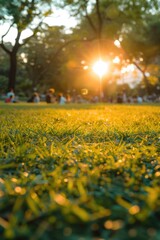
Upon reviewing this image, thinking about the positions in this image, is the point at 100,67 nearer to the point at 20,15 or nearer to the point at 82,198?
the point at 20,15

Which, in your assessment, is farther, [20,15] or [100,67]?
[100,67]

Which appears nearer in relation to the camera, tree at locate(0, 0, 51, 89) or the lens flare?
tree at locate(0, 0, 51, 89)

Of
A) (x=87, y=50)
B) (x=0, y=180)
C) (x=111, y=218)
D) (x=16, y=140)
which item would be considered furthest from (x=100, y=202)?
(x=87, y=50)

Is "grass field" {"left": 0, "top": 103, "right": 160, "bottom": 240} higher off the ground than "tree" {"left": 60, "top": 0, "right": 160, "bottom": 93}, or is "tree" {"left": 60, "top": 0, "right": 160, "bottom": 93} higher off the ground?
"tree" {"left": 60, "top": 0, "right": 160, "bottom": 93}

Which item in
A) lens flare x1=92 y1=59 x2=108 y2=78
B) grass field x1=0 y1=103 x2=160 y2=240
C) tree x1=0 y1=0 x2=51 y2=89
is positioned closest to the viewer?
grass field x1=0 y1=103 x2=160 y2=240

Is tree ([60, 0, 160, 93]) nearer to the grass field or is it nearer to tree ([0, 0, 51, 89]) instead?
tree ([0, 0, 51, 89])

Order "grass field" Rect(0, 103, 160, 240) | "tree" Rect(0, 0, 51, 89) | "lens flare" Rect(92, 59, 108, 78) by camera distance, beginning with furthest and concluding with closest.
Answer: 1. "lens flare" Rect(92, 59, 108, 78)
2. "tree" Rect(0, 0, 51, 89)
3. "grass field" Rect(0, 103, 160, 240)

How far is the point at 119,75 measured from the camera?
62.3m

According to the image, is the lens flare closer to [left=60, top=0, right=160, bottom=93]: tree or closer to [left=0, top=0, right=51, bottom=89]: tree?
[left=60, top=0, right=160, bottom=93]: tree

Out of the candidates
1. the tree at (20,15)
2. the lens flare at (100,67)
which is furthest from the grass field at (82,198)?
the lens flare at (100,67)

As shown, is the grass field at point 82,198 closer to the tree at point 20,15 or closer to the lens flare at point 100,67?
the tree at point 20,15

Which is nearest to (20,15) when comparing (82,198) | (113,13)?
(113,13)

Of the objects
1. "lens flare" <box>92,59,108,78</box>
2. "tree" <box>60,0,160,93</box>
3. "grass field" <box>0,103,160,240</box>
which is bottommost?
"grass field" <box>0,103,160,240</box>

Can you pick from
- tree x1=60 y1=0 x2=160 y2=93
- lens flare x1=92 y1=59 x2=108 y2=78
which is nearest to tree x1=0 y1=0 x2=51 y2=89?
tree x1=60 y1=0 x2=160 y2=93
